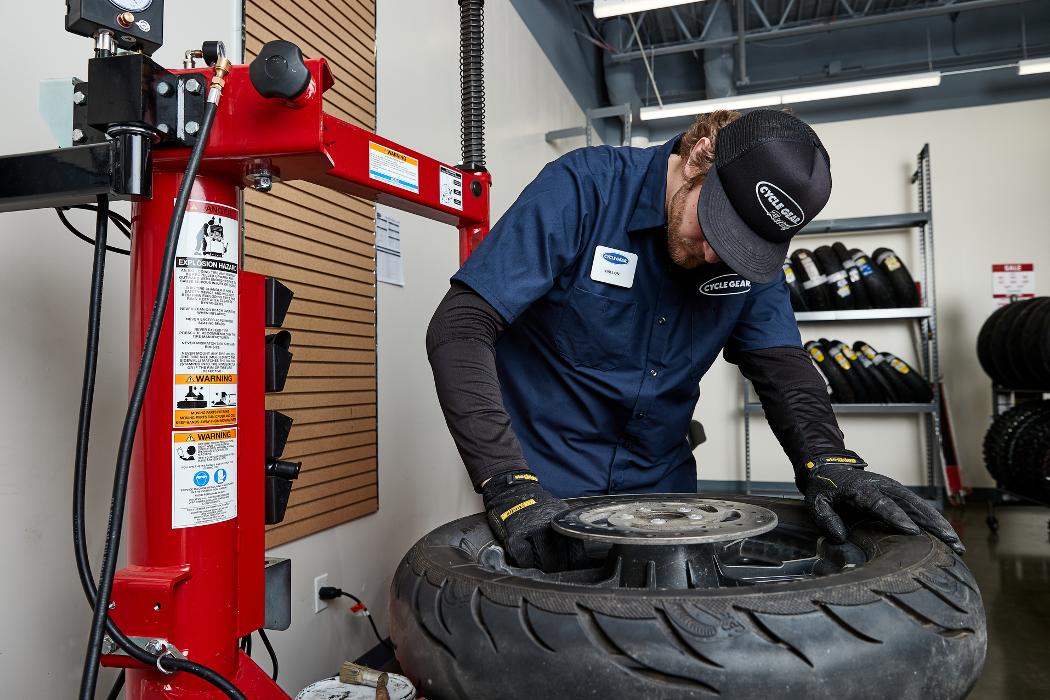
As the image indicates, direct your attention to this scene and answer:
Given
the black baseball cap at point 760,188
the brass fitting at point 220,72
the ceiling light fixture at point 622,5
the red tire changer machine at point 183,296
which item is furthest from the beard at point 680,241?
the ceiling light fixture at point 622,5

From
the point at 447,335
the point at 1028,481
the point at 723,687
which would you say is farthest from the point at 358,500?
the point at 1028,481

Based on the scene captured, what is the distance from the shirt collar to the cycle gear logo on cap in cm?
24

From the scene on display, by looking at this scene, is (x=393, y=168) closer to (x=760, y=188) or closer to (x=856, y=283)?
(x=760, y=188)

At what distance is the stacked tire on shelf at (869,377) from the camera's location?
4949 mm

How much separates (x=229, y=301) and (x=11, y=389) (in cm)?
51

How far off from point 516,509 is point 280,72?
0.58 meters

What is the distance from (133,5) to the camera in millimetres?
728

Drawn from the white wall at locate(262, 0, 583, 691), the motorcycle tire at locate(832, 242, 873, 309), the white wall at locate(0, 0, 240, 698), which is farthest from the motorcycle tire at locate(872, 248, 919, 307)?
the white wall at locate(0, 0, 240, 698)

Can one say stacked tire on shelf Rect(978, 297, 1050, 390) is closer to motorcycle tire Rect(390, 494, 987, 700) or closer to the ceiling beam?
the ceiling beam

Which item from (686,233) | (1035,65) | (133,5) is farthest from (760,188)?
(1035,65)

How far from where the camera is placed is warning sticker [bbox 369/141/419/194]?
3.19 ft

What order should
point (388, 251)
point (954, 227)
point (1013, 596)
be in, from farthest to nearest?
point (954, 227) → point (1013, 596) → point (388, 251)

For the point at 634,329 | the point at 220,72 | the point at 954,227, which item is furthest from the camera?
the point at 954,227

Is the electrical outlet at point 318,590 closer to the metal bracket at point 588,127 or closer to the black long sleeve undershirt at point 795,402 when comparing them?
the black long sleeve undershirt at point 795,402
